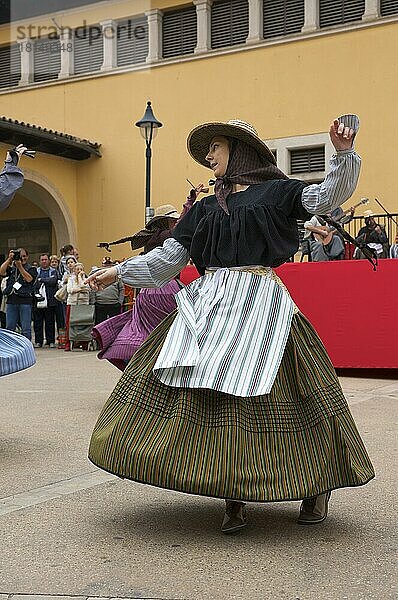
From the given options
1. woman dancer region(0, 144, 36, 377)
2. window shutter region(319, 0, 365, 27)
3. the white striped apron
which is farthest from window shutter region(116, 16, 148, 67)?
the white striped apron

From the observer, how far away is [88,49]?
19.5 m

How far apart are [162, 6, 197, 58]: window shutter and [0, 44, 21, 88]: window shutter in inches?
148

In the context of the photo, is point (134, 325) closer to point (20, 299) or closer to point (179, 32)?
point (20, 299)

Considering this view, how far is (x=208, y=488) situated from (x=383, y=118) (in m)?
13.5

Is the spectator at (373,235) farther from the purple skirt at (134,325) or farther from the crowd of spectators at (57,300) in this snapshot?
the purple skirt at (134,325)

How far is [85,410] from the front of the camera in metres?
6.98

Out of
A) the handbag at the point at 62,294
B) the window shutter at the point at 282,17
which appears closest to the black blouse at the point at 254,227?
the handbag at the point at 62,294

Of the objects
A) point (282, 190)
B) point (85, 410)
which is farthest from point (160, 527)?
point (85, 410)

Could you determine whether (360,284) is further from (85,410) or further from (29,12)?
(29,12)

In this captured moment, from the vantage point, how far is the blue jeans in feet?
44.3

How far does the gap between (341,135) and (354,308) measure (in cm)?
664

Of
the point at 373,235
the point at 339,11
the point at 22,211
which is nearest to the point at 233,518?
the point at 373,235

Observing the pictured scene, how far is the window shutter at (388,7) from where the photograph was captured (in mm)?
15812

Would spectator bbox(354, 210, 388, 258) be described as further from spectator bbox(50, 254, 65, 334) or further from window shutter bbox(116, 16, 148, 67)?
window shutter bbox(116, 16, 148, 67)
